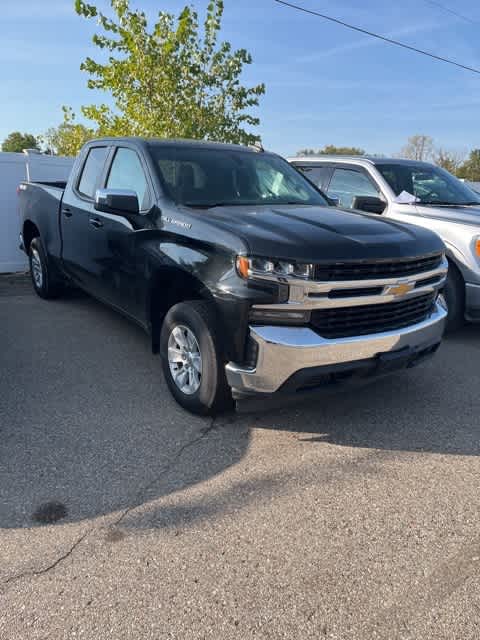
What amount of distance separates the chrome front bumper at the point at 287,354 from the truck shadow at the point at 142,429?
1.62 feet

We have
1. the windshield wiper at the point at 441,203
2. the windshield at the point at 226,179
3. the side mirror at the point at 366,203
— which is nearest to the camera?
the windshield at the point at 226,179

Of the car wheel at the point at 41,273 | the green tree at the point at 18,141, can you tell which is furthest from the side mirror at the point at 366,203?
the green tree at the point at 18,141

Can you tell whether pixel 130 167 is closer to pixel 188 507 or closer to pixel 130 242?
pixel 130 242

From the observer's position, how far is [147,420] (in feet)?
12.6

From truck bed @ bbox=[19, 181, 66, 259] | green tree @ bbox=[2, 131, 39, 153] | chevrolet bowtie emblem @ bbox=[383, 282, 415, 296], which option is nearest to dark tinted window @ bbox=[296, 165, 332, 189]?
truck bed @ bbox=[19, 181, 66, 259]

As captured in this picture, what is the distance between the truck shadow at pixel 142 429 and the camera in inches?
116

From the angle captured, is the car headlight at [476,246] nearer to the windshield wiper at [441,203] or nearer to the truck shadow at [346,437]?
the windshield wiper at [441,203]

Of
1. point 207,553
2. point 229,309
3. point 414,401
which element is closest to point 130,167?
point 229,309

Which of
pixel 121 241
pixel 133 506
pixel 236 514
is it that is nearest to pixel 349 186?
pixel 121 241

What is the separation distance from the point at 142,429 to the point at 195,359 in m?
0.58

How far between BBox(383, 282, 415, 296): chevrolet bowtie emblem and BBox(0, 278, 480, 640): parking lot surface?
93cm

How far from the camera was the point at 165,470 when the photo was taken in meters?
3.21

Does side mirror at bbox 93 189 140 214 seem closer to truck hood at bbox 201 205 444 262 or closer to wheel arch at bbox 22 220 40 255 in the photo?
truck hood at bbox 201 205 444 262

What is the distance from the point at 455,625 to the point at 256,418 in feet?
6.36
